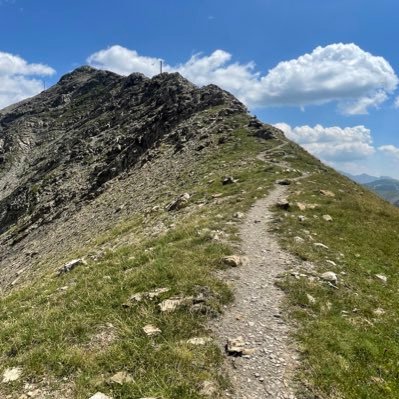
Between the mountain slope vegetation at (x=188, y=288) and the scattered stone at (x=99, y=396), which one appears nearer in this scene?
the scattered stone at (x=99, y=396)

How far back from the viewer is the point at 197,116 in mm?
71625

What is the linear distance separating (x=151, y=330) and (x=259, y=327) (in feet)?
10.5

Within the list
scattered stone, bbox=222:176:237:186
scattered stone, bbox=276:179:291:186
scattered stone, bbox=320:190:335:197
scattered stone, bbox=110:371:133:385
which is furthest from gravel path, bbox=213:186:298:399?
scattered stone, bbox=222:176:237:186

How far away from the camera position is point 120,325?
12.2 m

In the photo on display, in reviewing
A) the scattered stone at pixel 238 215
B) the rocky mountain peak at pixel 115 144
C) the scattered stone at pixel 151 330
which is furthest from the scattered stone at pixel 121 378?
the rocky mountain peak at pixel 115 144

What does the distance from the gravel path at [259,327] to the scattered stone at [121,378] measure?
238cm

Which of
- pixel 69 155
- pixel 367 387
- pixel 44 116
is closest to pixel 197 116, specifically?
pixel 69 155

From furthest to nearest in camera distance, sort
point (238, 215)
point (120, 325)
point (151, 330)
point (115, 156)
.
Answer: point (115, 156), point (238, 215), point (120, 325), point (151, 330)

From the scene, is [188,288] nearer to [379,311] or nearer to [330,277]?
[330,277]

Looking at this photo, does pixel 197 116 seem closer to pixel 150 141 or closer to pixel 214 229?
pixel 150 141

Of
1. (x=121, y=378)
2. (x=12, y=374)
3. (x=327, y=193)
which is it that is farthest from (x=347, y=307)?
(x=327, y=193)

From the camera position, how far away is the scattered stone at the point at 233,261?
55.6ft

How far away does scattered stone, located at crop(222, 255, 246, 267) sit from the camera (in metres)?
17.0

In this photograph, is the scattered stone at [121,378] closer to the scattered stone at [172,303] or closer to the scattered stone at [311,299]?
the scattered stone at [172,303]
